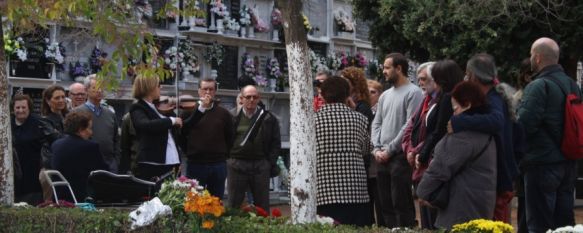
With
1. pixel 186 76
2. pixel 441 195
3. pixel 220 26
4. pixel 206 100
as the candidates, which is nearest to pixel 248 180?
pixel 206 100

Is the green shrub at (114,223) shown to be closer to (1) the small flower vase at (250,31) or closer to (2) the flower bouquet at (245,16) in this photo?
(2) the flower bouquet at (245,16)

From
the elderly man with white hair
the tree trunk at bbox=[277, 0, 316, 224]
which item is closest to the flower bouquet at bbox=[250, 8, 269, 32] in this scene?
the elderly man with white hair

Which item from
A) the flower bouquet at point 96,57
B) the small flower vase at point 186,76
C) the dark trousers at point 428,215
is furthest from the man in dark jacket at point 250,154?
the small flower vase at point 186,76

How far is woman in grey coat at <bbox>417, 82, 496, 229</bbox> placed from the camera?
952cm

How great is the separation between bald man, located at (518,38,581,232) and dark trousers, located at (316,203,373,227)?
146cm

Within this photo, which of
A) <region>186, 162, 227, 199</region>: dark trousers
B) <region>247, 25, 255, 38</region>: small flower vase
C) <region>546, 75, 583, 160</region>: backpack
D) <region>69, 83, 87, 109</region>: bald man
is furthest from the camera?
<region>247, 25, 255, 38</region>: small flower vase

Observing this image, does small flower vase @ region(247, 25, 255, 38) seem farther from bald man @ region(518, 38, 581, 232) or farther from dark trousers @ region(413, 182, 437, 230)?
dark trousers @ region(413, 182, 437, 230)

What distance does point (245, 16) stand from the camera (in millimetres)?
36750

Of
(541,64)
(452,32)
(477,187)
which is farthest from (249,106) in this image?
(452,32)

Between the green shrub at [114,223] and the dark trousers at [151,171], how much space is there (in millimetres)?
2637

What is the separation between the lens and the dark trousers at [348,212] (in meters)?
11.3

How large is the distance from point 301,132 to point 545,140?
8.35 feet

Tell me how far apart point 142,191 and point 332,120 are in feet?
6.28

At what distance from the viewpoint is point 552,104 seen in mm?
11250
